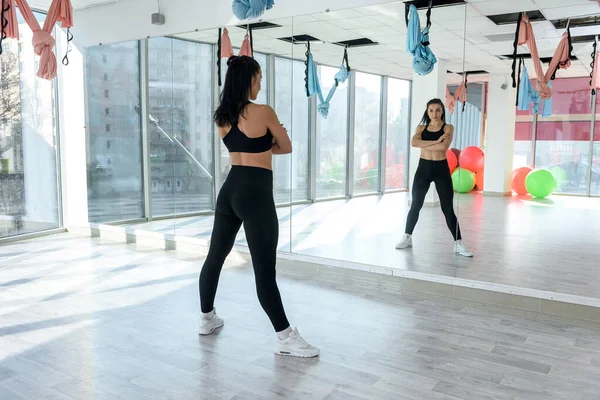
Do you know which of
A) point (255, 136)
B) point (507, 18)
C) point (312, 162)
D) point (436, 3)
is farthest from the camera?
point (312, 162)

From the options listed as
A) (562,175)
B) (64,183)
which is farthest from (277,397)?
(64,183)

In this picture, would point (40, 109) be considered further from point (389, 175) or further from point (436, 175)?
point (436, 175)

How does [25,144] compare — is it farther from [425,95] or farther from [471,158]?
[471,158]

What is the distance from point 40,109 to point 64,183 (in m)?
0.89

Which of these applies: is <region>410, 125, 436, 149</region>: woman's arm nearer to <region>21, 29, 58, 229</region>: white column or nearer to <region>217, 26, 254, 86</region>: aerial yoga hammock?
<region>217, 26, 254, 86</region>: aerial yoga hammock

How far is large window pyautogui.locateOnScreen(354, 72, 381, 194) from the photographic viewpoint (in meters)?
4.34

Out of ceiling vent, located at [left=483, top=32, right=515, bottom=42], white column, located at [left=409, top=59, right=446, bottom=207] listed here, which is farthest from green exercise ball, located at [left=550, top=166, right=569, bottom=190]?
ceiling vent, located at [left=483, top=32, right=515, bottom=42]

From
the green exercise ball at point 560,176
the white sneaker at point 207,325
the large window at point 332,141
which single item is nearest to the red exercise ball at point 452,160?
the green exercise ball at point 560,176

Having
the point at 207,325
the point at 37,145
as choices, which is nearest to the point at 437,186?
the point at 207,325

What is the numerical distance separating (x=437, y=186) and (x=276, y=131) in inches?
71.9

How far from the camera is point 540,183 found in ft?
13.0

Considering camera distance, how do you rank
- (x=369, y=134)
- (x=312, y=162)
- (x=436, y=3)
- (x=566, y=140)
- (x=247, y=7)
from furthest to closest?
(x=312, y=162)
(x=369, y=134)
(x=566, y=140)
(x=436, y=3)
(x=247, y=7)

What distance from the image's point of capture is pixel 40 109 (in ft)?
19.6

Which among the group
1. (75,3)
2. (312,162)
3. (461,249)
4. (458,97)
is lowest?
(461,249)
